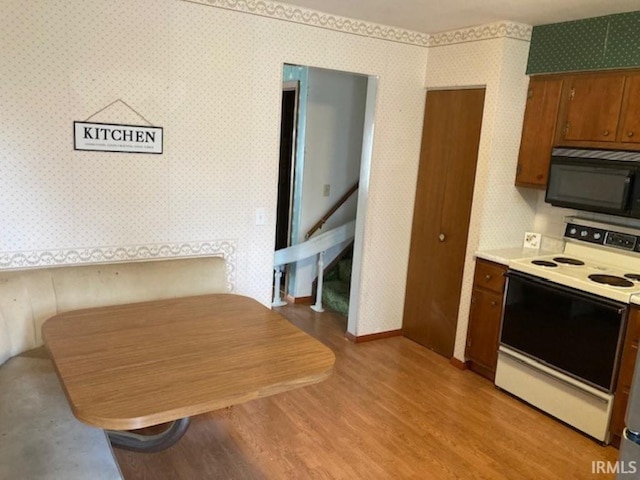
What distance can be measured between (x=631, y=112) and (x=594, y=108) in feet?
0.76

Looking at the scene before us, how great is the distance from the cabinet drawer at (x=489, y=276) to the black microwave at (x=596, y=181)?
1.87 feet

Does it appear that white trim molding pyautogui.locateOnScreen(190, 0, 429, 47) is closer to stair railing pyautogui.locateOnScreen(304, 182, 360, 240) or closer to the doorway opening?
the doorway opening

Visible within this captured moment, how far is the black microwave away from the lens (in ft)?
9.69

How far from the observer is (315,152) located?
186 inches

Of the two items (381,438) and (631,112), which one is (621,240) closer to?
(631,112)

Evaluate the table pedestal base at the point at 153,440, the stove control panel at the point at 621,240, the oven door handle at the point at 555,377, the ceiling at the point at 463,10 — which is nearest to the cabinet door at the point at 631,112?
the ceiling at the point at 463,10

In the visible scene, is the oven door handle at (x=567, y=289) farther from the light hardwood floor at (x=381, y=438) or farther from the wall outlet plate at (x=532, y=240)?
the light hardwood floor at (x=381, y=438)

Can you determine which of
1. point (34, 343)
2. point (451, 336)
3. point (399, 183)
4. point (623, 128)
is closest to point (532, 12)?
point (623, 128)

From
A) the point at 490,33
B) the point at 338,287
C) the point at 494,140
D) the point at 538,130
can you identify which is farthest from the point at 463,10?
the point at 338,287

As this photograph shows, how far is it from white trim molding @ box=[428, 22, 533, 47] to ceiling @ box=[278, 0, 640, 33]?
0.04 m

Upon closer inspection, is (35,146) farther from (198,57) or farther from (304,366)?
(304,366)

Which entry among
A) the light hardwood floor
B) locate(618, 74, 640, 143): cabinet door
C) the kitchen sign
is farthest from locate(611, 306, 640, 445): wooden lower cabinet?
the kitchen sign

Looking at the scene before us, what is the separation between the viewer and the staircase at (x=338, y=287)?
4.76 meters

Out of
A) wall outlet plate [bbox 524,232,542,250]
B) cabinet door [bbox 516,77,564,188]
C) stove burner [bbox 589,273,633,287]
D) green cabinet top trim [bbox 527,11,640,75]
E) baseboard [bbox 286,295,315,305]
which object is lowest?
baseboard [bbox 286,295,315,305]
